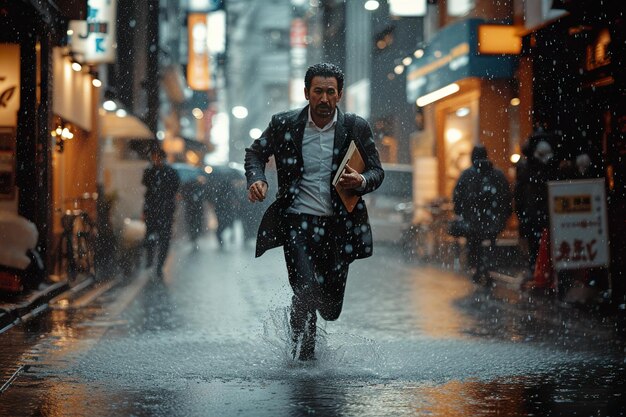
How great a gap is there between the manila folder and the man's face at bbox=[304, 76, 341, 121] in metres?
0.27

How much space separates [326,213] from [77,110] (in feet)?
42.9

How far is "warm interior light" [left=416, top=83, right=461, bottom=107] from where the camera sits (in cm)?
2280

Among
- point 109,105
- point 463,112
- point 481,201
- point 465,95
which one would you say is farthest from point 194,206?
point 481,201

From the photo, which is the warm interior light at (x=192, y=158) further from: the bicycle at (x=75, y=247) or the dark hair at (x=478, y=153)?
the dark hair at (x=478, y=153)

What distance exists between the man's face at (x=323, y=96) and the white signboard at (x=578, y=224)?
502 cm

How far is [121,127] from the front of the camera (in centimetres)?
2458

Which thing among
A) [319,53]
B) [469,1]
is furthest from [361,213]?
[319,53]

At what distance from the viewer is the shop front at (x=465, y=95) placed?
818 inches

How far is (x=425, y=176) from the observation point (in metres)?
24.1

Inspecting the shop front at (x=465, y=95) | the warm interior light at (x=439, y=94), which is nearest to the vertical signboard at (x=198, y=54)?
the shop front at (x=465, y=95)

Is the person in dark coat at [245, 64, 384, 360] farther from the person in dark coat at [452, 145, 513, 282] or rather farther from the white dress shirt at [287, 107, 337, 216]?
the person in dark coat at [452, 145, 513, 282]

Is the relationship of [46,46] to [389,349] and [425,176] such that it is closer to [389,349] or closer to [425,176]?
[389,349]

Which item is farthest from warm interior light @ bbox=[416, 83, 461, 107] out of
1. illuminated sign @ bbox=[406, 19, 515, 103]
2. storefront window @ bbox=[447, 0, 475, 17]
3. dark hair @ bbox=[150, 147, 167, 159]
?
dark hair @ bbox=[150, 147, 167, 159]

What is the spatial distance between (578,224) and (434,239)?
28.9 feet
